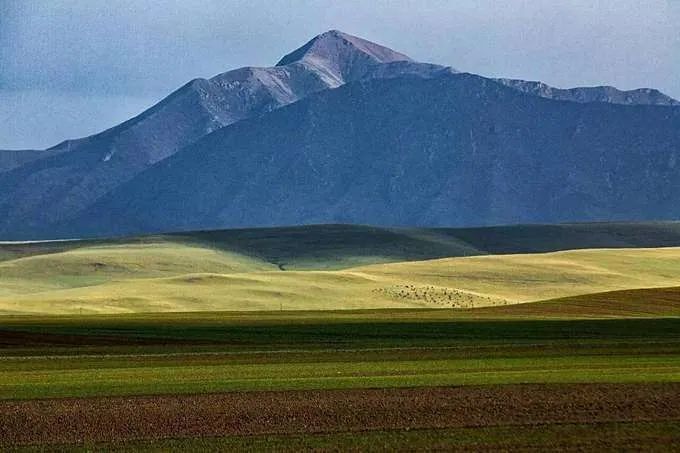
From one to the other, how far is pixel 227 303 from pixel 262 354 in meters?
51.2

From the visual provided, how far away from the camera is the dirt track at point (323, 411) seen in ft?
97.9

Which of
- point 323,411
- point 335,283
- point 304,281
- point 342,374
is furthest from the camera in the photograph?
point 304,281

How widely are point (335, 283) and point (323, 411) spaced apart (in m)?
79.1

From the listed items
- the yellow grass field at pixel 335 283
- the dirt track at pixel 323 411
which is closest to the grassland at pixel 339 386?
the dirt track at pixel 323 411

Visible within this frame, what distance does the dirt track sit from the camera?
29.8 m

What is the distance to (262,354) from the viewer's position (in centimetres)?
4916

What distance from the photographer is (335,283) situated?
111 m

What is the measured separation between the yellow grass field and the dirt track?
59262 millimetres

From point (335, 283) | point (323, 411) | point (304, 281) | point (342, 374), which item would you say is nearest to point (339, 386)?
point (342, 374)

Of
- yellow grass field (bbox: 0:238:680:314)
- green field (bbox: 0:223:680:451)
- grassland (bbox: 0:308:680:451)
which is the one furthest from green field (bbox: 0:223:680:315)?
A: grassland (bbox: 0:308:680:451)

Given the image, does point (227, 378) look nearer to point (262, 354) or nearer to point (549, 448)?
point (262, 354)

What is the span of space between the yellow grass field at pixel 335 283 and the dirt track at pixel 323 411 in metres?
59.3

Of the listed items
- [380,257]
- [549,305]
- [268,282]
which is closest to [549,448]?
[549,305]

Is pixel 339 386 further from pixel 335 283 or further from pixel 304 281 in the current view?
pixel 304 281
